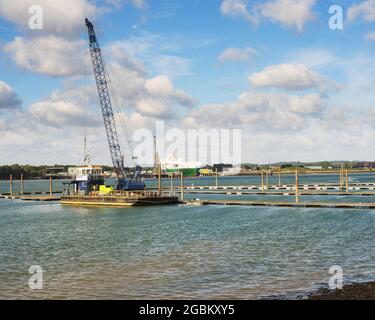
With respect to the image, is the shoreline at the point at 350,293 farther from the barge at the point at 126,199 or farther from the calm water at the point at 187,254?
the barge at the point at 126,199

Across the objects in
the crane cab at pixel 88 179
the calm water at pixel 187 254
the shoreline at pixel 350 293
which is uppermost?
the crane cab at pixel 88 179

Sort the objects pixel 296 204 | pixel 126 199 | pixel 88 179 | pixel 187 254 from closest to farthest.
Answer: pixel 187 254, pixel 296 204, pixel 126 199, pixel 88 179

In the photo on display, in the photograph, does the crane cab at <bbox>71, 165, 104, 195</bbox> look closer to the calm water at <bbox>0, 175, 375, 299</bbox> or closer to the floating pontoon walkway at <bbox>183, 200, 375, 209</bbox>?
the floating pontoon walkway at <bbox>183, 200, 375, 209</bbox>

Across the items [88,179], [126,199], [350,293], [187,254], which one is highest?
[88,179]

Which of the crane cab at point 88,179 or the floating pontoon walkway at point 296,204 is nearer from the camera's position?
the floating pontoon walkway at point 296,204

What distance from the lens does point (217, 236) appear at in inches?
1946

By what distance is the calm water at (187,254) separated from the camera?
2794 centimetres

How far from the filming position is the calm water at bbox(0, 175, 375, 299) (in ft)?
91.7

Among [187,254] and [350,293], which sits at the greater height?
[350,293]

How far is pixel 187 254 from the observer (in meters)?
38.8

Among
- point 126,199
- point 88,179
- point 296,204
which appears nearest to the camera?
point 296,204

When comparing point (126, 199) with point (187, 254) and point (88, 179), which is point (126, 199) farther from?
point (187, 254)

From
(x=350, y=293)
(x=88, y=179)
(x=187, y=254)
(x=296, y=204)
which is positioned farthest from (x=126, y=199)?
(x=350, y=293)

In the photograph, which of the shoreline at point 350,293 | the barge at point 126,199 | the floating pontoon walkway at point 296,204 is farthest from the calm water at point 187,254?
the barge at point 126,199
